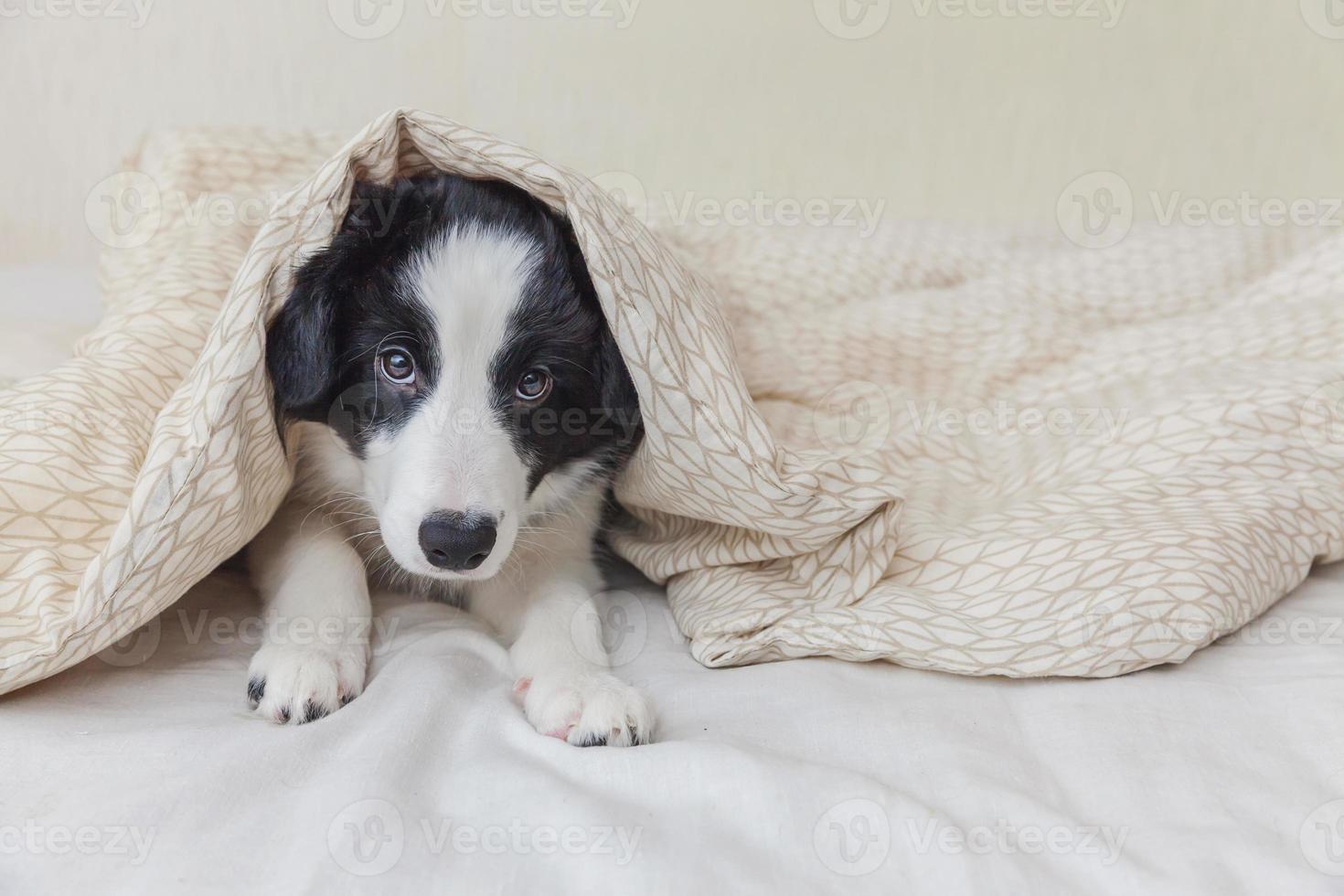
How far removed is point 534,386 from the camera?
162 cm

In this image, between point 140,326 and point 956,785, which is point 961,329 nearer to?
point 956,785

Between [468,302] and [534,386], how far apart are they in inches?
6.8

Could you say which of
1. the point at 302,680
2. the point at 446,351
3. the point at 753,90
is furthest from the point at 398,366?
the point at 753,90

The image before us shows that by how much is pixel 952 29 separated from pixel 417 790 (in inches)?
137

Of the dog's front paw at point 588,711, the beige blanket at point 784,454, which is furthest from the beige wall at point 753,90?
the dog's front paw at point 588,711

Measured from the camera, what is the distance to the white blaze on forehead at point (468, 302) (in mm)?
1523

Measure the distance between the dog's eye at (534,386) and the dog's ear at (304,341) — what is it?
0.94ft

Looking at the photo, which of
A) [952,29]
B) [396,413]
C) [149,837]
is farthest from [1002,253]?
[149,837]

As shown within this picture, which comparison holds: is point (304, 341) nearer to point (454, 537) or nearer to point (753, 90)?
point (454, 537)

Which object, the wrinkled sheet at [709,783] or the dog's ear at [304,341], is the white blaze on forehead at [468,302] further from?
the wrinkled sheet at [709,783]

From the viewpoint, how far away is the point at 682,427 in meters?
1.53

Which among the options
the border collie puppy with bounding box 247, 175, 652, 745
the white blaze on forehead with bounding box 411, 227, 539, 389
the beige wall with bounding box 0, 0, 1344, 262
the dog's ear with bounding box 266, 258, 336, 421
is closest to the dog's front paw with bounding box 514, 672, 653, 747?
the border collie puppy with bounding box 247, 175, 652, 745

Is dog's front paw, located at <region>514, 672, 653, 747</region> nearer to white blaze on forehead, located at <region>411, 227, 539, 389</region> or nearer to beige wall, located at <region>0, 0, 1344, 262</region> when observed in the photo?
white blaze on forehead, located at <region>411, 227, 539, 389</region>

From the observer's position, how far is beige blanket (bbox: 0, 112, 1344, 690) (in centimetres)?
143
